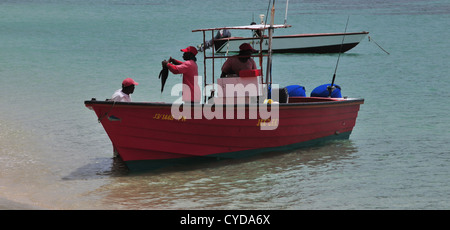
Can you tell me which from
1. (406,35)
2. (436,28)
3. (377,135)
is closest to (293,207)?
(377,135)

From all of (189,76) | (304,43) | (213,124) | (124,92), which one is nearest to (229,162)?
(213,124)

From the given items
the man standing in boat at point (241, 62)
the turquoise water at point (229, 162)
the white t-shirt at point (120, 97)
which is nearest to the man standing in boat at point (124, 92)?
the white t-shirt at point (120, 97)

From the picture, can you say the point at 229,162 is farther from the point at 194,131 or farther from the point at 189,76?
the point at 189,76

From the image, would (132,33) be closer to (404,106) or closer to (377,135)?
(404,106)

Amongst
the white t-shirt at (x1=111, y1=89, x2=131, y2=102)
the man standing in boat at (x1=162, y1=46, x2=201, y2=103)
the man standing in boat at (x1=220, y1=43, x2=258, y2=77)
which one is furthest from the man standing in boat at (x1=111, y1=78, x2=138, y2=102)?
the man standing in boat at (x1=220, y1=43, x2=258, y2=77)

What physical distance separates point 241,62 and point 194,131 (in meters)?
1.53

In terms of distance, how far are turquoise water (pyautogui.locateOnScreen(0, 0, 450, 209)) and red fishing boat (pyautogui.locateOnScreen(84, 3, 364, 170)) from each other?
0.28 metres

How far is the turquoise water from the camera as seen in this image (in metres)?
8.96

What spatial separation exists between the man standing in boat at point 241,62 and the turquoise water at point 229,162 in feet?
5.25

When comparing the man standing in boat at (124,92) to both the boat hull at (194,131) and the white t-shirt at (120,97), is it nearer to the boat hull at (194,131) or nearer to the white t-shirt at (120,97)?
the white t-shirt at (120,97)

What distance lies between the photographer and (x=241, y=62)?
417 inches

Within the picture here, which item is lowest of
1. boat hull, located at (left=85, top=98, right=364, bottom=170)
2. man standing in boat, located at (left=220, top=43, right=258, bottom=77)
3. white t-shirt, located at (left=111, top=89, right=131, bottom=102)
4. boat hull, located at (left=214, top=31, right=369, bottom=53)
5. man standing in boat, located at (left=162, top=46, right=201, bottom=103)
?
boat hull, located at (left=85, top=98, right=364, bottom=170)

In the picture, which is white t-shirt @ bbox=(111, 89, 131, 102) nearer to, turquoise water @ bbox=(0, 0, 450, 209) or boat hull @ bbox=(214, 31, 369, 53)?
turquoise water @ bbox=(0, 0, 450, 209)
